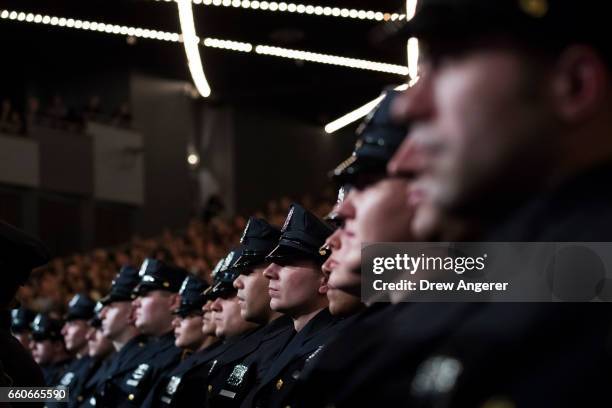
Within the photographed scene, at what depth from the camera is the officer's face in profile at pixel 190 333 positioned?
25.9ft

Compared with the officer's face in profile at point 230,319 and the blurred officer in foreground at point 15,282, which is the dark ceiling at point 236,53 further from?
the blurred officer in foreground at point 15,282

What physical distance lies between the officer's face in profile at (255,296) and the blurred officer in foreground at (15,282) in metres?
1.28

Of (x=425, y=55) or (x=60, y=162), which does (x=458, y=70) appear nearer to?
(x=425, y=55)

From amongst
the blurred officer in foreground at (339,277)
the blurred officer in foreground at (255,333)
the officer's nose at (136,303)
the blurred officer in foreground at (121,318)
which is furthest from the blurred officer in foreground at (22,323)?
the blurred officer in foreground at (339,277)

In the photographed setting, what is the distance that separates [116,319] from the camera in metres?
9.88

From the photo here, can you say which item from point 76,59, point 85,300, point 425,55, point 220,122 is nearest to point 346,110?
point 220,122

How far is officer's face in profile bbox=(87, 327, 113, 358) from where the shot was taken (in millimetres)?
10719

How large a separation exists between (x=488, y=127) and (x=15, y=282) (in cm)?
380

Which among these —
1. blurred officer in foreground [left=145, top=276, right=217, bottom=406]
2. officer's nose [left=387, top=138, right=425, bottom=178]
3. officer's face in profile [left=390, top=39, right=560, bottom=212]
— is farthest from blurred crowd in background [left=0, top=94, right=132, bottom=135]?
officer's face in profile [left=390, top=39, right=560, bottom=212]

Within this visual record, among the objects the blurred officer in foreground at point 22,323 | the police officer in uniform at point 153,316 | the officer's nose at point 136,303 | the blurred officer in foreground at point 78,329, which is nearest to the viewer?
the police officer in uniform at point 153,316

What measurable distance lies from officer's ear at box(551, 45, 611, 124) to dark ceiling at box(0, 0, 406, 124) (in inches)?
495

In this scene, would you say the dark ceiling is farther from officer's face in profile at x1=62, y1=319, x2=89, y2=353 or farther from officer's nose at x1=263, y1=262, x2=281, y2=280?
officer's nose at x1=263, y1=262, x2=281, y2=280

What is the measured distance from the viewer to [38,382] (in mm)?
5316

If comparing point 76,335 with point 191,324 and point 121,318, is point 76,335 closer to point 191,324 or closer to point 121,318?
point 121,318
